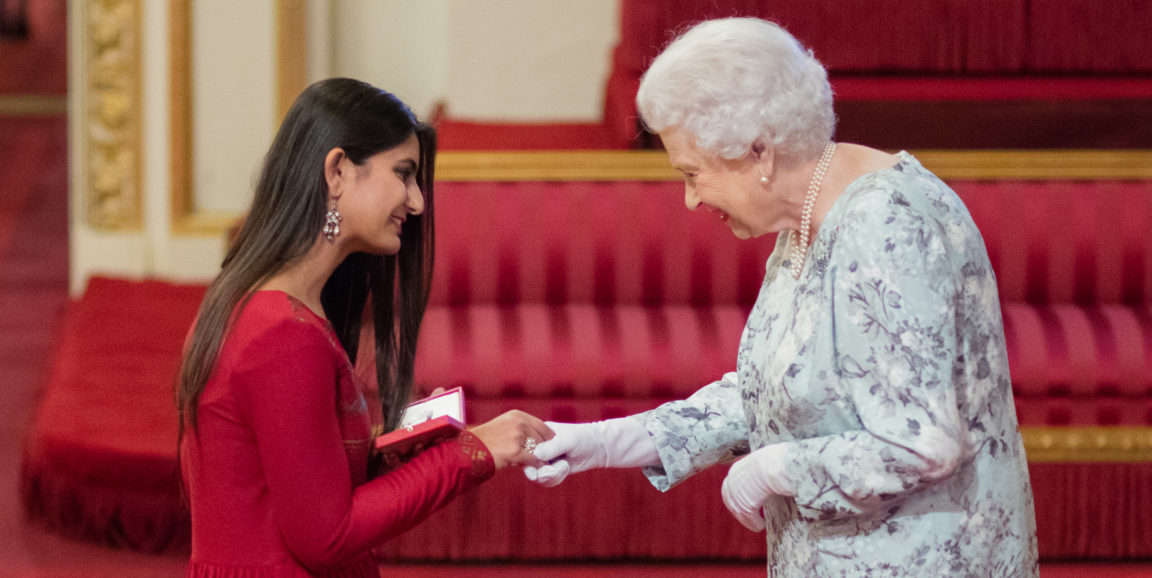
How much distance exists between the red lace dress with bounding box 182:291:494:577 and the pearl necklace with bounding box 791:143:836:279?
1.79 ft

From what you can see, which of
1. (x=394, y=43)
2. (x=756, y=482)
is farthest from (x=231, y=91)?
(x=756, y=482)

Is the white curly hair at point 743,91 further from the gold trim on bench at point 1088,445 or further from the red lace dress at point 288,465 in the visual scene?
the gold trim on bench at point 1088,445

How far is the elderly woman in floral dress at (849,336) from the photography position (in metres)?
1.55

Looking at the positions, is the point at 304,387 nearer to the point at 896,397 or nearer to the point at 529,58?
the point at 896,397

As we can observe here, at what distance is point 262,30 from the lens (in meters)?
4.59

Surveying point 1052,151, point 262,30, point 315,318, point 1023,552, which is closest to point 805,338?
point 1023,552

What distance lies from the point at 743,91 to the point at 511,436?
59 centimetres

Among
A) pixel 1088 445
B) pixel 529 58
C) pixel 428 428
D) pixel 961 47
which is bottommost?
pixel 1088 445

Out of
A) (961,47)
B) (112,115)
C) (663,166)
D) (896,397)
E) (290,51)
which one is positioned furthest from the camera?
(290,51)

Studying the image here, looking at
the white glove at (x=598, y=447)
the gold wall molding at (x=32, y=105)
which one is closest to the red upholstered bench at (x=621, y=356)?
the white glove at (x=598, y=447)

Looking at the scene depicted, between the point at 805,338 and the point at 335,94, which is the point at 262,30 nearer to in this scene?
the point at 335,94

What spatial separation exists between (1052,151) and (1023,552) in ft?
6.62

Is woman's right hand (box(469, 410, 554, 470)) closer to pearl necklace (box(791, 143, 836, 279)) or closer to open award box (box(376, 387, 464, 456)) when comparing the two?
open award box (box(376, 387, 464, 456))

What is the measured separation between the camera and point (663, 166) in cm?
339
